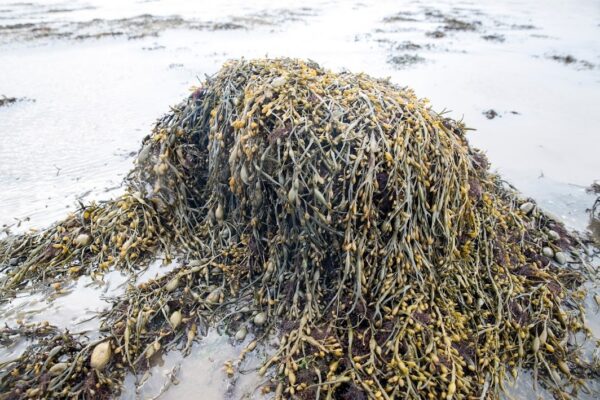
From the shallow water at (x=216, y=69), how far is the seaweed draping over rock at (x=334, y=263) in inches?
8.2

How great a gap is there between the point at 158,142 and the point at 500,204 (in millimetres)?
2322

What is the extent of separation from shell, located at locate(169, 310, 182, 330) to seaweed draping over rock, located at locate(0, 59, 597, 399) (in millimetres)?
10

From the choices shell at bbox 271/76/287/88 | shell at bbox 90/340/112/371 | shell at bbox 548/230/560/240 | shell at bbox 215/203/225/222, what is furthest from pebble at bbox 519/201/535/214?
shell at bbox 90/340/112/371

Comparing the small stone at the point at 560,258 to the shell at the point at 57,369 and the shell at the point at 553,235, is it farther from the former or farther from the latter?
the shell at the point at 57,369

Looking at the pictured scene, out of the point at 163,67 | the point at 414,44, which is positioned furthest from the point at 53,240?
the point at 414,44

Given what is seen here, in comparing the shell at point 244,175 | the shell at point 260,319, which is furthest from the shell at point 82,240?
the shell at point 260,319

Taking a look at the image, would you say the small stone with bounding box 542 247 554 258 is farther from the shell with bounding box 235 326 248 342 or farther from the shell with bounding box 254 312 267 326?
the shell with bounding box 235 326 248 342

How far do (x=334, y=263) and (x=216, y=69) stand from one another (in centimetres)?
562

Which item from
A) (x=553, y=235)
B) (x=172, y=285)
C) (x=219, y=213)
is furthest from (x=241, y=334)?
Result: (x=553, y=235)

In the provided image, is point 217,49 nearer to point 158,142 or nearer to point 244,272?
point 158,142

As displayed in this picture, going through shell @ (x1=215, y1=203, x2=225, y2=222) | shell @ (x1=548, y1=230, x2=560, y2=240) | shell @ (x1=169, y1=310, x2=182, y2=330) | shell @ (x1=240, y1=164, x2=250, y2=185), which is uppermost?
shell @ (x1=240, y1=164, x2=250, y2=185)

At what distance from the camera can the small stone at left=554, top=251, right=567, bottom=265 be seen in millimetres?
2441

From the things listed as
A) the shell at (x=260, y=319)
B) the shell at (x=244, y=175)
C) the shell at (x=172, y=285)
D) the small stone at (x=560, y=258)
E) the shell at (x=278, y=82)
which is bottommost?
the small stone at (x=560, y=258)

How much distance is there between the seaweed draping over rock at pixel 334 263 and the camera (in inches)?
69.9
